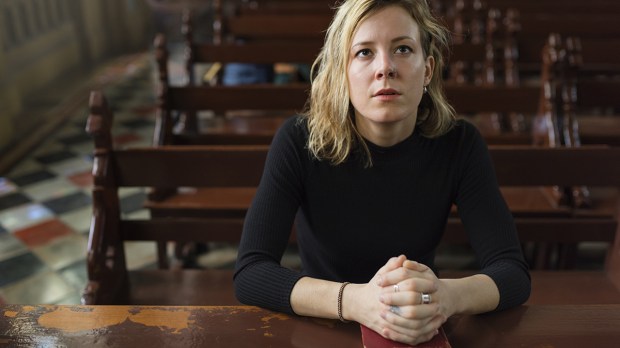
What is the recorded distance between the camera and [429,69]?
1.51 meters

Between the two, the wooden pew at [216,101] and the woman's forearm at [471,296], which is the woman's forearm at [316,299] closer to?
the woman's forearm at [471,296]

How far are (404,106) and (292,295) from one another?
19.9 inches

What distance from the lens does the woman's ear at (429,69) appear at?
1.48 metres

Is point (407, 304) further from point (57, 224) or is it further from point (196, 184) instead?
point (57, 224)

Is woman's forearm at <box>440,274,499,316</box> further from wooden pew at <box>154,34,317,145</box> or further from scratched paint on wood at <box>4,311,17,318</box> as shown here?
wooden pew at <box>154,34,317,145</box>

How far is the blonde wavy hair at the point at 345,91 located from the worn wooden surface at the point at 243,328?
1.56 feet

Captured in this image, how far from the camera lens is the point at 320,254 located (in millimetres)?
1565

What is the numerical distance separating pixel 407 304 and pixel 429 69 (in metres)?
0.67

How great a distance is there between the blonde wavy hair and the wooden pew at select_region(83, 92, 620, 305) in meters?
0.53

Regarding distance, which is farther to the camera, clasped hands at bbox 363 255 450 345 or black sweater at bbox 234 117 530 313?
black sweater at bbox 234 117 530 313

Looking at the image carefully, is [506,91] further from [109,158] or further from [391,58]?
[109,158]

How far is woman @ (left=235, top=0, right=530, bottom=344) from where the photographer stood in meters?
1.36

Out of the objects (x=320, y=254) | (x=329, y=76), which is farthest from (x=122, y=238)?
(x=329, y=76)

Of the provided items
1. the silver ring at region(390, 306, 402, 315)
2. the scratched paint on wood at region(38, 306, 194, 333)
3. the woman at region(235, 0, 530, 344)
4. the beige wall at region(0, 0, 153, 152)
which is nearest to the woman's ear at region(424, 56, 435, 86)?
the woman at region(235, 0, 530, 344)
